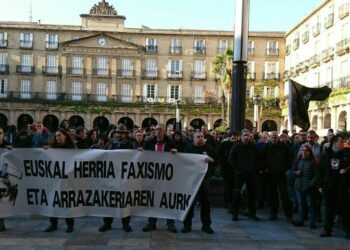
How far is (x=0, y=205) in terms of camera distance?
26.8 feet

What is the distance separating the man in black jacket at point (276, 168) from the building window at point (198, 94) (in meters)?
51.5

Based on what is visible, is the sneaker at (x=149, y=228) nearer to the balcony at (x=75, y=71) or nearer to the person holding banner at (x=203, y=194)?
the person holding banner at (x=203, y=194)

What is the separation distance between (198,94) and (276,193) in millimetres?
51961

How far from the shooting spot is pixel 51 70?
60.4 metres

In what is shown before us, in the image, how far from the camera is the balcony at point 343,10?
41.6 metres

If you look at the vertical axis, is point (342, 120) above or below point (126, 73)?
below

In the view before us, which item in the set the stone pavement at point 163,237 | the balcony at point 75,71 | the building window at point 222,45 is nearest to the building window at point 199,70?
the building window at point 222,45

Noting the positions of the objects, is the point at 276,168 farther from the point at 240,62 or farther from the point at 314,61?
the point at 314,61

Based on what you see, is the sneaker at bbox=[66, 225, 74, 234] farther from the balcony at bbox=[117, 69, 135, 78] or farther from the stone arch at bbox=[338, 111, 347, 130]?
the balcony at bbox=[117, 69, 135, 78]

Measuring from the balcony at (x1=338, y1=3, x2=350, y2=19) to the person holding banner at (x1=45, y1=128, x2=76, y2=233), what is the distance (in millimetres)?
37601

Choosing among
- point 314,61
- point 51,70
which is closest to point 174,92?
point 51,70

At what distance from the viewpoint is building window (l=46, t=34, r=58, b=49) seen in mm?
60406

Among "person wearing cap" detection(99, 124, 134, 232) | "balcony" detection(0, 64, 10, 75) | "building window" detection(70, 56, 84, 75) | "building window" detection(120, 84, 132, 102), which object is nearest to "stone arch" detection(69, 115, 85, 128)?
"building window" detection(70, 56, 84, 75)

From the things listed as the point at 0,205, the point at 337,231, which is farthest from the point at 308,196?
the point at 0,205
